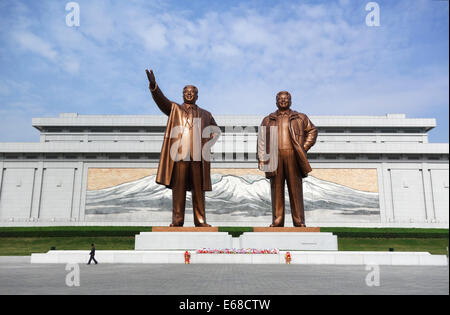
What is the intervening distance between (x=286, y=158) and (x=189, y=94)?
11.0 feet

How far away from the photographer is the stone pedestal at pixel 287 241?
30.6ft

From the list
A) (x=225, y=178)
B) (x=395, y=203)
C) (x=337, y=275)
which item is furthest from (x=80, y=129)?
(x=337, y=275)

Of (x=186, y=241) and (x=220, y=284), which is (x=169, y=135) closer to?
(x=186, y=241)

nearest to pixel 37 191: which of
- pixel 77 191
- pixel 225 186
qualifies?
pixel 77 191

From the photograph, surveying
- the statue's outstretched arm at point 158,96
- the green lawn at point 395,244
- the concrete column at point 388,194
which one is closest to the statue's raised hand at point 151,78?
the statue's outstretched arm at point 158,96

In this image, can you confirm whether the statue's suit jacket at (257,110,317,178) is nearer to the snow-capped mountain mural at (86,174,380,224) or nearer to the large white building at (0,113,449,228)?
the snow-capped mountain mural at (86,174,380,224)

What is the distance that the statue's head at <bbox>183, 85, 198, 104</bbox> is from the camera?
982cm

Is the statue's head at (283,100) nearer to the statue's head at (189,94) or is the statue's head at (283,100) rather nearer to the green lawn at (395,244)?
the statue's head at (189,94)

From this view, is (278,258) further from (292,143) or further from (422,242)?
(422,242)

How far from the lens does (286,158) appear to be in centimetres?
984

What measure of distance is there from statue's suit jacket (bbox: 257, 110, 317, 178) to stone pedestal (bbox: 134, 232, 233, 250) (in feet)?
7.79

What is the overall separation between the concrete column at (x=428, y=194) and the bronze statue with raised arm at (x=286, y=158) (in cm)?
1773

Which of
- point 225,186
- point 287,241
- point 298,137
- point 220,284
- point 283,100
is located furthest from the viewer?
point 225,186

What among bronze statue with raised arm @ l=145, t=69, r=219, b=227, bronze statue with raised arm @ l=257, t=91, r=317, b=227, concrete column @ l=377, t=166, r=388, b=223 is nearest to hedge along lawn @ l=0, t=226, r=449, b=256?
bronze statue with raised arm @ l=257, t=91, r=317, b=227
